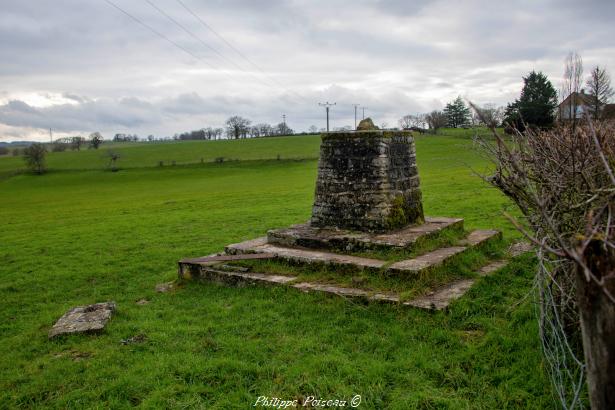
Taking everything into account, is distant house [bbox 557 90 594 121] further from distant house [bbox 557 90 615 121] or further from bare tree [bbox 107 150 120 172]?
bare tree [bbox 107 150 120 172]

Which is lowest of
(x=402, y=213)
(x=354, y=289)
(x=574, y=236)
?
(x=354, y=289)

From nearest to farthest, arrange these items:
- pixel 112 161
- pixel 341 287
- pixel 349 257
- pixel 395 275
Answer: pixel 395 275
pixel 341 287
pixel 349 257
pixel 112 161

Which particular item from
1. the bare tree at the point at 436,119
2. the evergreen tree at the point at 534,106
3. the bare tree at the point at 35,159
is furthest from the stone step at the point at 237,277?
the bare tree at the point at 436,119

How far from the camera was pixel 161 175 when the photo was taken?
185 feet

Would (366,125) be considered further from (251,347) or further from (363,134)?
(251,347)

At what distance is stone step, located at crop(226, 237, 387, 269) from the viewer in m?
7.84

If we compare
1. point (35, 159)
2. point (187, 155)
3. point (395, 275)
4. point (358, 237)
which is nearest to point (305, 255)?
point (358, 237)

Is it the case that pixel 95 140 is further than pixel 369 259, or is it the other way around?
pixel 95 140

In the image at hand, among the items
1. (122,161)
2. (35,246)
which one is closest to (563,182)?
(35,246)

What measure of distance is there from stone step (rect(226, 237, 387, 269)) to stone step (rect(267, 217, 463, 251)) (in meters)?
0.21

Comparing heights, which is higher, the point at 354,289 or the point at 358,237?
the point at 358,237

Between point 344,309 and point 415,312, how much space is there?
104cm

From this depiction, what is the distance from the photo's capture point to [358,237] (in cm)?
870

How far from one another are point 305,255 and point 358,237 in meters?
1.04
